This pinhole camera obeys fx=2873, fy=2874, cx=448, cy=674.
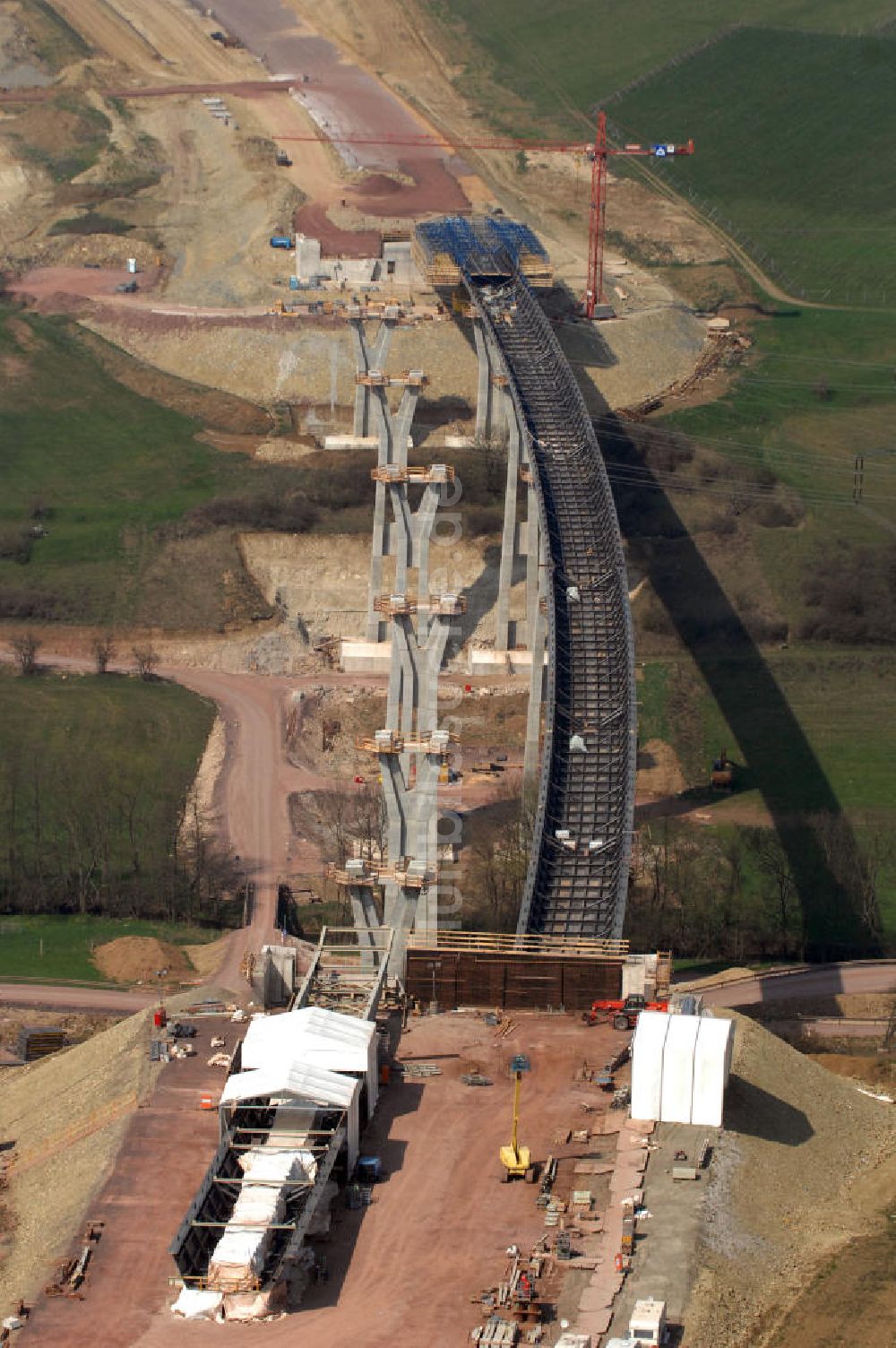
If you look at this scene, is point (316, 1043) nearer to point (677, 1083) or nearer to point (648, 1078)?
point (648, 1078)

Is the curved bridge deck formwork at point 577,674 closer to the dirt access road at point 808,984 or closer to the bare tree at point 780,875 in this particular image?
the dirt access road at point 808,984

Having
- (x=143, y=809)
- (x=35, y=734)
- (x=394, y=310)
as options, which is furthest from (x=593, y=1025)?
(x=394, y=310)

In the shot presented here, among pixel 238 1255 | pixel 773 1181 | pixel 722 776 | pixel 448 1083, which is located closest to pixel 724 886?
pixel 722 776

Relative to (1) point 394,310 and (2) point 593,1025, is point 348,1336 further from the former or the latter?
(1) point 394,310

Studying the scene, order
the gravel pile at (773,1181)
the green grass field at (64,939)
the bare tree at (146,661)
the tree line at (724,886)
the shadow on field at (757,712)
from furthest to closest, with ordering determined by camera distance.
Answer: the bare tree at (146,661) → the shadow on field at (757,712) → the tree line at (724,886) → the green grass field at (64,939) → the gravel pile at (773,1181)

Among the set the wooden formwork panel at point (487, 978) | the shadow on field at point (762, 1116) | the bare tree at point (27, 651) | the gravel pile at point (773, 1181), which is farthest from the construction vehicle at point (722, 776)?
the shadow on field at point (762, 1116)
